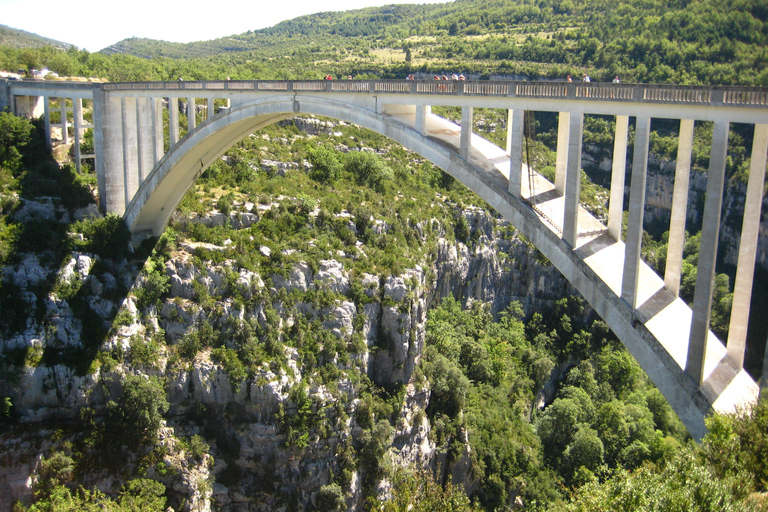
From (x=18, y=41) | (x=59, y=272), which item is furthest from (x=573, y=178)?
(x=18, y=41)

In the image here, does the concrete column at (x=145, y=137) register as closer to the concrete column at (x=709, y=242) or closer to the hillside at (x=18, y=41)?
the concrete column at (x=709, y=242)

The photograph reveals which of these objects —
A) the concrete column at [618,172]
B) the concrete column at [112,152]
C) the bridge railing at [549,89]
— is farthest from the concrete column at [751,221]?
the concrete column at [112,152]

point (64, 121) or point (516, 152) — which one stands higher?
point (64, 121)

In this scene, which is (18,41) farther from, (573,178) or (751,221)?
(751,221)

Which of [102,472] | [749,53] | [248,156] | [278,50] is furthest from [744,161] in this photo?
[278,50]

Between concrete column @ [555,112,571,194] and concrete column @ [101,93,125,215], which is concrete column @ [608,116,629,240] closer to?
concrete column @ [555,112,571,194]
